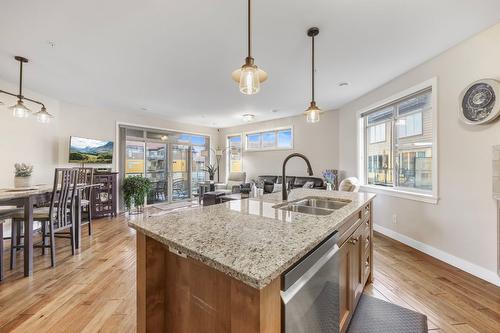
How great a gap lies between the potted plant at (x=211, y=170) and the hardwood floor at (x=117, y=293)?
4.44m

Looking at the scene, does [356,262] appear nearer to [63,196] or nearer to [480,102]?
[480,102]

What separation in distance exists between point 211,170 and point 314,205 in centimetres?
556

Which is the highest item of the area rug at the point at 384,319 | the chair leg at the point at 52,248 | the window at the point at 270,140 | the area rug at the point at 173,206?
the window at the point at 270,140

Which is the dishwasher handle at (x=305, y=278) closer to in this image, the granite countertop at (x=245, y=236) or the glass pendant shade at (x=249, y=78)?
the granite countertop at (x=245, y=236)

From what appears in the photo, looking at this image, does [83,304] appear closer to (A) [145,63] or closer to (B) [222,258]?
(B) [222,258]

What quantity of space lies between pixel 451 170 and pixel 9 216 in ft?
17.1

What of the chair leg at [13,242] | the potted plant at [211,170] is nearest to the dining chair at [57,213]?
the chair leg at [13,242]

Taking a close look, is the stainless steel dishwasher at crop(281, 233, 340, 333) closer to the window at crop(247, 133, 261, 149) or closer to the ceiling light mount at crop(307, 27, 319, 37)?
the ceiling light mount at crop(307, 27, 319, 37)

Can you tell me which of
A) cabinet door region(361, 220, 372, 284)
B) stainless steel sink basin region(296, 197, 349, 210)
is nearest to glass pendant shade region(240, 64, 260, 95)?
stainless steel sink basin region(296, 197, 349, 210)

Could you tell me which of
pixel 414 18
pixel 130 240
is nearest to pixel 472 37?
pixel 414 18

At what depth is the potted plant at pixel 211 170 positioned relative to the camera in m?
7.21

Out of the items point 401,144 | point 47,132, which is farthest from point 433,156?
point 47,132

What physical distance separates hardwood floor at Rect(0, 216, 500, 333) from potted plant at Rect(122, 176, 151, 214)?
2384mm

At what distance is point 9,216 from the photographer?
7.86ft
